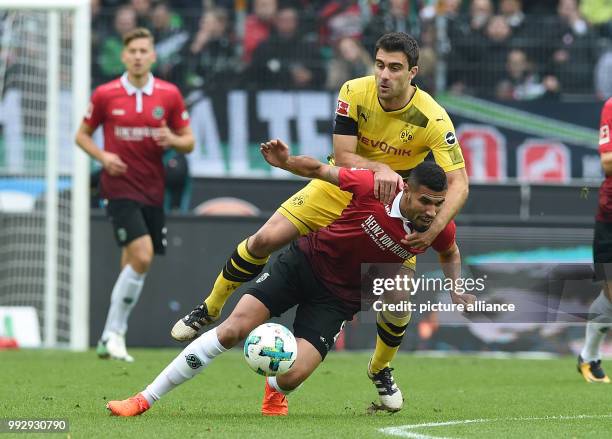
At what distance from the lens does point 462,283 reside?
7727mm

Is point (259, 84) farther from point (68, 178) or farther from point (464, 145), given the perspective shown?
A: point (68, 178)

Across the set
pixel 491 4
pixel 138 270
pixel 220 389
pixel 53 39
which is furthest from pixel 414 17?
pixel 220 389

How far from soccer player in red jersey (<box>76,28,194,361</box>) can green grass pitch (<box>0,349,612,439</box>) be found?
2.03 feet

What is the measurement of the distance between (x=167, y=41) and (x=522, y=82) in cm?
461

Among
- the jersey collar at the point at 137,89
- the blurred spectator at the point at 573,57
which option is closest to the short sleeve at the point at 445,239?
the jersey collar at the point at 137,89

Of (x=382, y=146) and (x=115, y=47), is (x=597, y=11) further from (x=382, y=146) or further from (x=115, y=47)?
(x=382, y=146)

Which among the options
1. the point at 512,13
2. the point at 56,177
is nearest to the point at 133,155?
the point at 56,177

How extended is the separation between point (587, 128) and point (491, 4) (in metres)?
2.61

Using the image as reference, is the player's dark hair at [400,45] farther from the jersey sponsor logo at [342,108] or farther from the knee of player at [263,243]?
the knee of player at [263,243]

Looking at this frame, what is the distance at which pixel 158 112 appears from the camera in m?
11.9

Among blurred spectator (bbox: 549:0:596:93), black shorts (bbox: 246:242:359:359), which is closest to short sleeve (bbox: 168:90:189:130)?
black shorts (bbox: 246:242:359:359)

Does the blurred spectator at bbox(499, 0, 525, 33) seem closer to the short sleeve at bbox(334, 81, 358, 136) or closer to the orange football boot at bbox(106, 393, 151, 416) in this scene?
the short sleeve at bbox(334, 81, 358, 136)

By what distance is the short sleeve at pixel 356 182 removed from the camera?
742 cm

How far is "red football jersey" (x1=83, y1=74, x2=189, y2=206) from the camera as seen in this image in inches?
463
